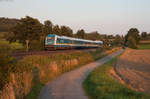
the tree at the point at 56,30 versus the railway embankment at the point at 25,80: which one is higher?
the tree at the point at 56,30

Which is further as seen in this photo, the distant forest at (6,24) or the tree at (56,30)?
the distant forest at (6,24)

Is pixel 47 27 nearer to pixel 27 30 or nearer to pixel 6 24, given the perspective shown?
pixel 27 30

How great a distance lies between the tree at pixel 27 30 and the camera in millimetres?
41688

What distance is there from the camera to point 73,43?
1494 inches

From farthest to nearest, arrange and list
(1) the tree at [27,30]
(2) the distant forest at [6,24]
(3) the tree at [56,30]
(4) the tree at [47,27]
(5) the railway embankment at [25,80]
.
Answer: (2) the distant forest at [6,24] → (3) the tree at [56,30] → (4) the tree at [47,27] → (1) the tree at [27,30] → (5) the railway embankment at [25,80]

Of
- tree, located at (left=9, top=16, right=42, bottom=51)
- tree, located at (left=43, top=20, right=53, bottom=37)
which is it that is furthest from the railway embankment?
tree, located at (left=43, top=20, right=53, bottom=37)

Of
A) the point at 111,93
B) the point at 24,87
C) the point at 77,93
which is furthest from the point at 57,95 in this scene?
the point at 111,93

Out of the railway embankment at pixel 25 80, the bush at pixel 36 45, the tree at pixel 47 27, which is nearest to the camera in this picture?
the railway embankment at pixel 25 80

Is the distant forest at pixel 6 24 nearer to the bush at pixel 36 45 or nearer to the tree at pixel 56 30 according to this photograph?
the tree at pixel 56 30

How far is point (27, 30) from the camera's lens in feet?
137

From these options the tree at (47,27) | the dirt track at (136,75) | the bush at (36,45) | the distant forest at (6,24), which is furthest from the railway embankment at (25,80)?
the distant forest at (6,24)

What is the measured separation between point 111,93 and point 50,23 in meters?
55.1

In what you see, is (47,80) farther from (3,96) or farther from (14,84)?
(3,96)

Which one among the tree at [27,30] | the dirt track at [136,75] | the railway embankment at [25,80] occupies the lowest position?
the dirt track at [136,75]
